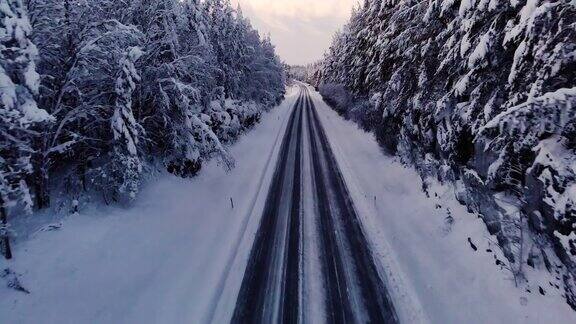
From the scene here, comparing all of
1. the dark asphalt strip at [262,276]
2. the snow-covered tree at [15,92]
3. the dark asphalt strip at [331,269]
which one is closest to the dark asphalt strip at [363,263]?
the dark asphalt strip at [331,269]

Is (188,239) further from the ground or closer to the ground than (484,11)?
closer to the ground

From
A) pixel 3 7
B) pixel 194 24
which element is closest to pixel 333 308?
pixel 3 7

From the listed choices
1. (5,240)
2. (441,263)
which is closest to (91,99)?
(5,240)

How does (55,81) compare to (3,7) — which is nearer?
(3,7)

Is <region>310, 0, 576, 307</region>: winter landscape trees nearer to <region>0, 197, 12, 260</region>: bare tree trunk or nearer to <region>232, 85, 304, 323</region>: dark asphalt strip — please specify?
<region>232, 85, 304, 323</region>: dark asphalt strip

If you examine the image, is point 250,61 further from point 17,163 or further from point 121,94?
point 17,163

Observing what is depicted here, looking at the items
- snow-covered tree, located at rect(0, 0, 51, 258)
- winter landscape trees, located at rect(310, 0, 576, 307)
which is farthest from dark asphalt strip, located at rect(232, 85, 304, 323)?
winter landscape trees, located at rect(310, 0, 576, 307)

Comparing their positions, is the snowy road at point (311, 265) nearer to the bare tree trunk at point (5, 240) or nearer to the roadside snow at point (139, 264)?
the roadside snow at point (139, 264)

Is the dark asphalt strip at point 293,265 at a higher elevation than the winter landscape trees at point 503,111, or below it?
below
